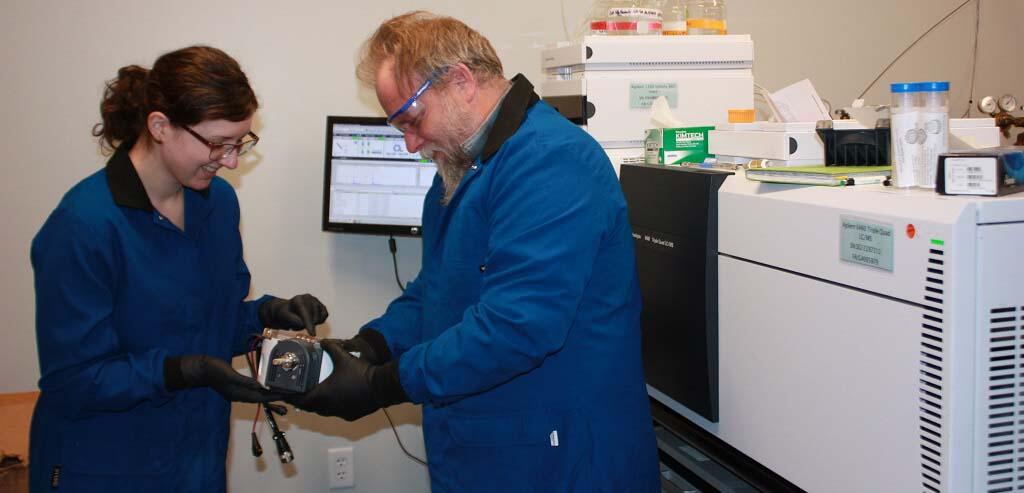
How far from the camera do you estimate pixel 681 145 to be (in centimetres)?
179

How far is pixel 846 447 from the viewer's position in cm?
119

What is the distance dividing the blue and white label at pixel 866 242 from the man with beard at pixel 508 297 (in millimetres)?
361

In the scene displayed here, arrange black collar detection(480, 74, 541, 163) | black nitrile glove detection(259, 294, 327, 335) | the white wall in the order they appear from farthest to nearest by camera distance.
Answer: the white wall < black nitrile glove detection(259, 294, 327, 335) < black collar detection(480, 74, 541, 163)

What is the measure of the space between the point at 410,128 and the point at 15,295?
5.72 feet

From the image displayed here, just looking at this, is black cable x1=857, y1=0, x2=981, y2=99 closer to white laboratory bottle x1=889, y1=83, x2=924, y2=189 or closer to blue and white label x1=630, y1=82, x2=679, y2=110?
blue and white label x1=630, y1=82, x2=679, y2=110

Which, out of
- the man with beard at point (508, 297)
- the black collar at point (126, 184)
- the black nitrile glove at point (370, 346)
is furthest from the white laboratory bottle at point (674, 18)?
the black collar at point (126, 184)

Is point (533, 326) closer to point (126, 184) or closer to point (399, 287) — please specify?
point (126, 184)

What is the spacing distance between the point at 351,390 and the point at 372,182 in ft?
4.21

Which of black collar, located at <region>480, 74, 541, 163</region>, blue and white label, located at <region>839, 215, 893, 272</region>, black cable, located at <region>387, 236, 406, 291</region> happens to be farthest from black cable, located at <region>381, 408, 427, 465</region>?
blue and white label, located at <region>839, 215, 893, 272</region>

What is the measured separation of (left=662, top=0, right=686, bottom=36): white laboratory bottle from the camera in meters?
2.17

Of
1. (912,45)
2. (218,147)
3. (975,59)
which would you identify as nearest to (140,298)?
(218,147)

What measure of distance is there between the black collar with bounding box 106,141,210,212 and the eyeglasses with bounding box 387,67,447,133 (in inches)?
19.4

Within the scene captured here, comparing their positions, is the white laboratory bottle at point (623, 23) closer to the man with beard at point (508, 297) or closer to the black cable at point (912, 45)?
the man with beard at point (508, 297)

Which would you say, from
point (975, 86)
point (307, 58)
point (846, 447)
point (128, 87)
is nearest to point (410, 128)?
point (128, 87)
